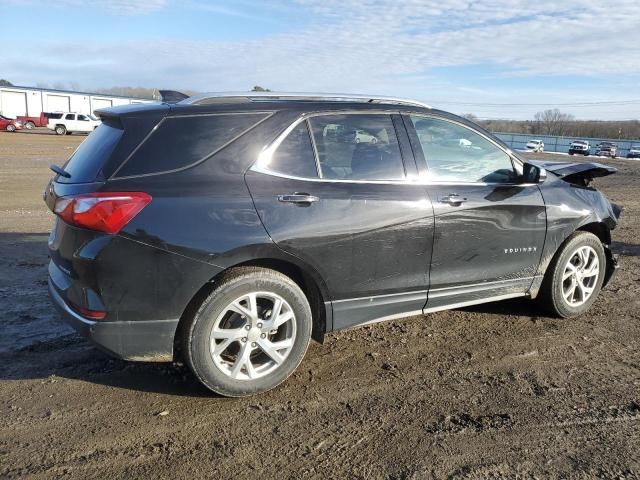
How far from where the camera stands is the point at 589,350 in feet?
13.9

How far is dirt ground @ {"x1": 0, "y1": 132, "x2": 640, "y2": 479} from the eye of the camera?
2.81 m

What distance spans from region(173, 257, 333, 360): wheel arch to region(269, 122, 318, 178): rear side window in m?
0.59

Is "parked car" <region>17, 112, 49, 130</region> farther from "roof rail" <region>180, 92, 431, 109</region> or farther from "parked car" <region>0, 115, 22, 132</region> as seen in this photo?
"roof rail" <region>180, 92, 431, 109</region>

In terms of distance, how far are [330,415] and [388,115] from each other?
2.16 meters

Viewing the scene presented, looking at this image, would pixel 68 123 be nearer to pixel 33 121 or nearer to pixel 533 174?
pixel 33 121

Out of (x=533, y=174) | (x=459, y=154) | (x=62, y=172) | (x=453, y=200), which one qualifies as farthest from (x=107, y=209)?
(x=533, y=174)

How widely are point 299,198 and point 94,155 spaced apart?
51.0 inches

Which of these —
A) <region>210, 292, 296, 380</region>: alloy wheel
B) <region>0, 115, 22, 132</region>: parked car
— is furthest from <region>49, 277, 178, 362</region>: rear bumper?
<region>0, 115, 22, 132</region>: parked car

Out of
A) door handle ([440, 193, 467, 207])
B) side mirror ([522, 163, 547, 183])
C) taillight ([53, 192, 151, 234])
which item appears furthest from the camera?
side mirror ([522, 163, 547, 183])

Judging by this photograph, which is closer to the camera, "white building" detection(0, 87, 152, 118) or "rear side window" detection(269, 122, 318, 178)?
"rear side window" detection(269, 122, 318, 178)

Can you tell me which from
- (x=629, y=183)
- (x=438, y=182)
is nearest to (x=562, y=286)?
(x=438, y=182)

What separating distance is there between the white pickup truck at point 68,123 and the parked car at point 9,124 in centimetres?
226

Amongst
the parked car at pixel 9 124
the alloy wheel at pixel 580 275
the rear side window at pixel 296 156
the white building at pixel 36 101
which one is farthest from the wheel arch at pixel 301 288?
the white building at pixel 36 101

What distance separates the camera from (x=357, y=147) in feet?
12.6
